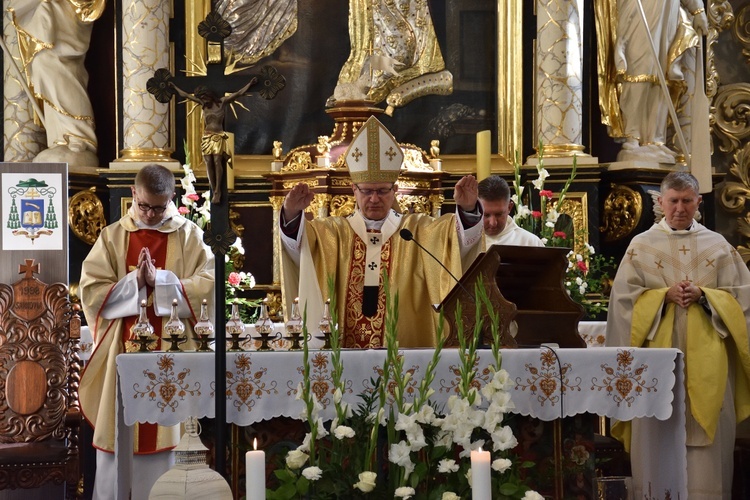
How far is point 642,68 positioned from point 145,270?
4.70 metres

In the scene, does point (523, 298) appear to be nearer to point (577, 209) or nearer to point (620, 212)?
point (577, 209)

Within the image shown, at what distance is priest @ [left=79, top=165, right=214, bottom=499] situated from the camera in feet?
20.4

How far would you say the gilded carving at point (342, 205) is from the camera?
8969mm

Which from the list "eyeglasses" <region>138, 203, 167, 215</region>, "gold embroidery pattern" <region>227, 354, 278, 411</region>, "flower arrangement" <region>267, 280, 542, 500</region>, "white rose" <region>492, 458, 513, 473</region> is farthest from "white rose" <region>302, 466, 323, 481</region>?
"eyeglasses" <region>138, 203, 167, 215</region>

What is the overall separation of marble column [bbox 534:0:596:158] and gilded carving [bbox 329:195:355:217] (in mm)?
1461

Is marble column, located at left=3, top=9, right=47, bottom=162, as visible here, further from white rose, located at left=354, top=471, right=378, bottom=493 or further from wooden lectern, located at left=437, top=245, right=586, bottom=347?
white rose, located at left=354, top=471, right=378, bottom=493

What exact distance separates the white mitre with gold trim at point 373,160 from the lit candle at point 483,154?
1.70 metres

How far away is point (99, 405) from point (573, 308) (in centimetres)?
228

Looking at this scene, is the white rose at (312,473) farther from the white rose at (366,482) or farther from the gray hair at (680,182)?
the gray hair at (680,182)

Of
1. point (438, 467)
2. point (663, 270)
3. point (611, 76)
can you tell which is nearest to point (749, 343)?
point (663, 270)

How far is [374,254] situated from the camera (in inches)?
251

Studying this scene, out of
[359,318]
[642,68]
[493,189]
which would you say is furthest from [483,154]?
[359,318]

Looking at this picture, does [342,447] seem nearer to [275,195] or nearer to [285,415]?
[285,415]

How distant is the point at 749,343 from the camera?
6945 millimetres
